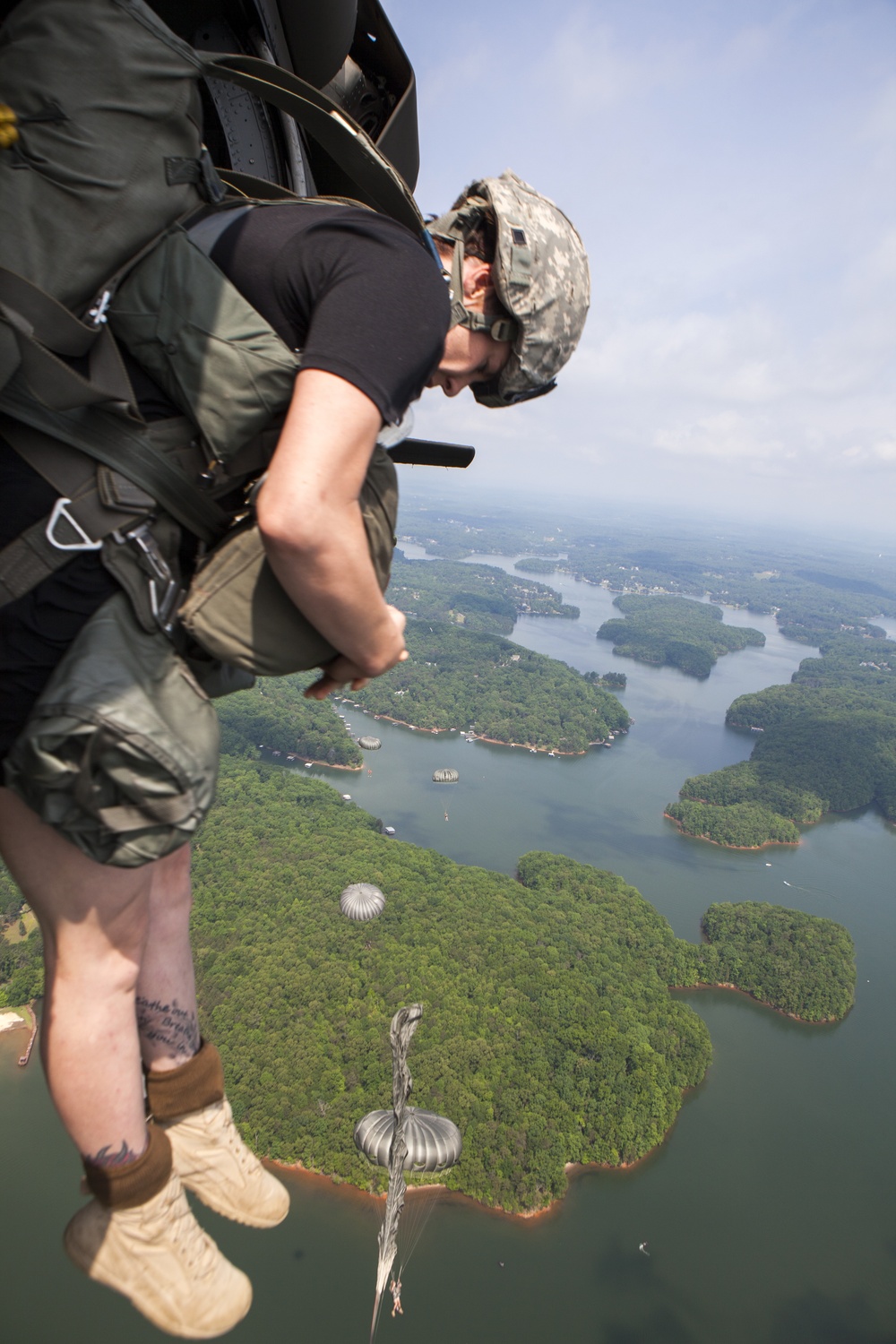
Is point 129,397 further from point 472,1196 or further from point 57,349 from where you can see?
point 472,1196

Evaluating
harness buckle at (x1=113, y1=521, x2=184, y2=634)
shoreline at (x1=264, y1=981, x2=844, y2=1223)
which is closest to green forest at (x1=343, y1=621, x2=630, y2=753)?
shoreline at (x1=264, y1=981, x2=844, y2=1223)

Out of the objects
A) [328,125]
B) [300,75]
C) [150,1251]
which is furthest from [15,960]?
[328,125]

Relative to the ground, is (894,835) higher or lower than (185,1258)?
lower

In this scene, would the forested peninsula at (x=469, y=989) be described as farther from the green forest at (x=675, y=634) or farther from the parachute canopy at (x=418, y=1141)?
the green forest at (x=675, y=634)

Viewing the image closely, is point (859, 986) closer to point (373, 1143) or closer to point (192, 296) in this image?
point (373, 1143)

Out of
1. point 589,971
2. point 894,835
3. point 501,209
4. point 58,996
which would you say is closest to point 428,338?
point 501,209

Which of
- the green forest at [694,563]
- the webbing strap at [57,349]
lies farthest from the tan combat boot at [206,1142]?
the green forest at [694,563]
